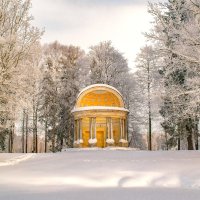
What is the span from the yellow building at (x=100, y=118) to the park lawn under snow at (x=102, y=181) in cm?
1891

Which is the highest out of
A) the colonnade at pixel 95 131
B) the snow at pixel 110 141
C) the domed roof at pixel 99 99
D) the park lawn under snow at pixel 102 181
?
the domed roof at pixel 99 99

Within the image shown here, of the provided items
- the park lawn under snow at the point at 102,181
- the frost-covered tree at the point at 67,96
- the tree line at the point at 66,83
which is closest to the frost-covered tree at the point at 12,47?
the tree line at the point at 66,83

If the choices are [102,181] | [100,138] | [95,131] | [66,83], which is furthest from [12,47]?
[66,83]

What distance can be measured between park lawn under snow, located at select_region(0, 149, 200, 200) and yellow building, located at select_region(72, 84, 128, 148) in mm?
18910

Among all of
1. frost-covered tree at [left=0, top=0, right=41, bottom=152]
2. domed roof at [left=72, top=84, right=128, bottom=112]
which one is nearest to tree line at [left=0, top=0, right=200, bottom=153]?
frost-covered tree at [left=0, top=0, right=41, bottom=152]

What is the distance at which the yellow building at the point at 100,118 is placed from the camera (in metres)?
36.8

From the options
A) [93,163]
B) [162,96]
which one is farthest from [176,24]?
[93,163]

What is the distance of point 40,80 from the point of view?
42625mm

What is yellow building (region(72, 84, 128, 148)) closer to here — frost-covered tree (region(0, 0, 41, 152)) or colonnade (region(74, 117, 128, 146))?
colonnade (region(74, 117, 128, 146))

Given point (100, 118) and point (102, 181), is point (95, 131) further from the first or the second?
point (102, 181)

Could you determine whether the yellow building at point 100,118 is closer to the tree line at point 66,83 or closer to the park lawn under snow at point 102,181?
the tree line at point 66,83

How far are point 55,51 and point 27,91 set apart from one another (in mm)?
26825

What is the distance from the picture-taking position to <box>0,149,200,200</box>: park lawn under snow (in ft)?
30.6

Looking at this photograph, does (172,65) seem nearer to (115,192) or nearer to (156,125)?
(115,192)
